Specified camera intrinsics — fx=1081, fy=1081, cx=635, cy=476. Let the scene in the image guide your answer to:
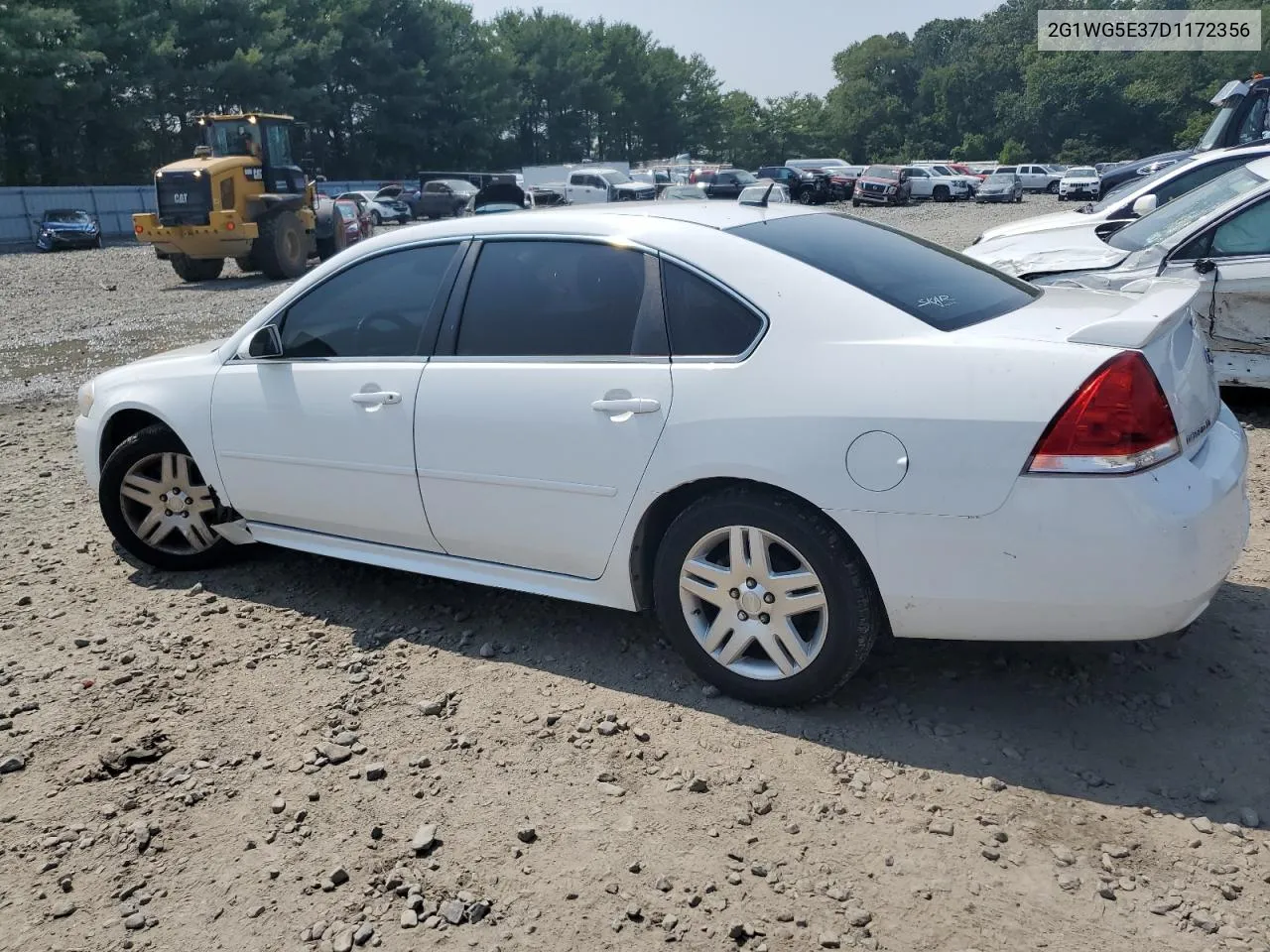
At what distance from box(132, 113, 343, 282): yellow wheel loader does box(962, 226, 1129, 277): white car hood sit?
13.8 m

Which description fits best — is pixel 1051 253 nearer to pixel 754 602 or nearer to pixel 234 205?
pixel 754 602

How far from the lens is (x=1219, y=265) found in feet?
21.9

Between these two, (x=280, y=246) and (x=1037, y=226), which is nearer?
(x=1037, y=226)

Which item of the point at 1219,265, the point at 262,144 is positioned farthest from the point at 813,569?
the point at 262,144

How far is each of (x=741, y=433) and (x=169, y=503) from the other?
284 cm

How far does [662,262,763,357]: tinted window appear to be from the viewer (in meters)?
3.34

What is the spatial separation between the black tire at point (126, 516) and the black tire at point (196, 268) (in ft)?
51.8

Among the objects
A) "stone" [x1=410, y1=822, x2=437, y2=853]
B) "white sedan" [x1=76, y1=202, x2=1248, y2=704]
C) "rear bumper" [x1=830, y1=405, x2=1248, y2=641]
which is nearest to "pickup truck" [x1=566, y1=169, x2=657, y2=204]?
"white sedan" [x1=76, y1=202, x2=1248, y2=704]

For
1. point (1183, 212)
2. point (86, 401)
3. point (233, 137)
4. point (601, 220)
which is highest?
→ point (233, 137)

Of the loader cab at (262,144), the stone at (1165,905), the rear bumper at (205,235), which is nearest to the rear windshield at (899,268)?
the stone at (1165,905)

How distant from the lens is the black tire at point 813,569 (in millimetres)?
3131

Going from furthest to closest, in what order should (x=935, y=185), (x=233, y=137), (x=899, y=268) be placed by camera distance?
(x=935, y=185) → (x=233, y=137) → (x=899, y=268)

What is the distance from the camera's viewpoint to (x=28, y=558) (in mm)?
5121

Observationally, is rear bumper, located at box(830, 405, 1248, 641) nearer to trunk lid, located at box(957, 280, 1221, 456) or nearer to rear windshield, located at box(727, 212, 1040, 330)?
trunk lid, located at box(957, 280, 1221, 456)
